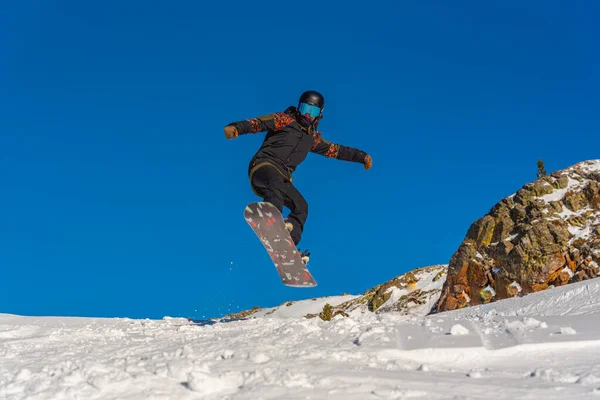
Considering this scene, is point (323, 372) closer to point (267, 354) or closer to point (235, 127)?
point (267, 354)

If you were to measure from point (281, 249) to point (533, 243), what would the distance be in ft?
22.6

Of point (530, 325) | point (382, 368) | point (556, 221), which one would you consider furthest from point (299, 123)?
point (556, 221)

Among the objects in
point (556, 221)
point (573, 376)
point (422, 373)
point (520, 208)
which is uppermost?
point (520, 208)

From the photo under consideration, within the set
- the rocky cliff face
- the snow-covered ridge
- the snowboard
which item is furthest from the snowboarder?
the snow-covered ridge

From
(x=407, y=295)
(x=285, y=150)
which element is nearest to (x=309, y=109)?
(x=285, y=150)

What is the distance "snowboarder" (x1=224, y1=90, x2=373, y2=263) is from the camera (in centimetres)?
784

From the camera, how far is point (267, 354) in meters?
3.44

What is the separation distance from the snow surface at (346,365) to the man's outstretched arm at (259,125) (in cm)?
395

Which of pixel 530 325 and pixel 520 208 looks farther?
pixel 520 208

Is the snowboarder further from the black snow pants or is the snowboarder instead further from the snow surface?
the snow surface

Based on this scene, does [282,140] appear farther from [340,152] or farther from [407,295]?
[407,295]

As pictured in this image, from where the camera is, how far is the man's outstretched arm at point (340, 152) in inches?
354

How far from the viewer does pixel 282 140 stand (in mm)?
8195

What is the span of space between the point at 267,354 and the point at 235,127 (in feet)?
16.1
